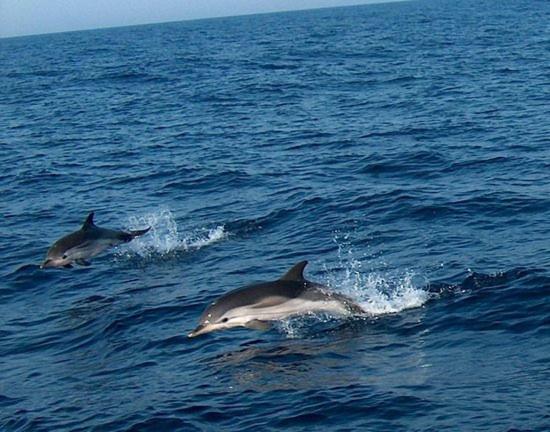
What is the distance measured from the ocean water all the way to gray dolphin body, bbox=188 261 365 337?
468mm

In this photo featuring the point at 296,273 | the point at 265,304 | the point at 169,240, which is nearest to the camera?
the point at 265,304

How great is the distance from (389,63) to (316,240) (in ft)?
125

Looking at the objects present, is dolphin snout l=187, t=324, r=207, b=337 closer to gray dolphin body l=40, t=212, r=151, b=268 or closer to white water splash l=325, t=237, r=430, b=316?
white water splash l=325, t=237, r=430, b=316

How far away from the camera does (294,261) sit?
18016mm

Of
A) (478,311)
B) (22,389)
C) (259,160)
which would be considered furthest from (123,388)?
(259,160)

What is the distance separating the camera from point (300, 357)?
42.9 feet

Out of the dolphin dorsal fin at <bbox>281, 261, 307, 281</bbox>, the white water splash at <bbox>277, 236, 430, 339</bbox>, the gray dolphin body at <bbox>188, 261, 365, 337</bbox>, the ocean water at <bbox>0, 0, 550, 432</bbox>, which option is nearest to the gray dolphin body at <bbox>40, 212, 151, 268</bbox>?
the ocean water at <bbox>0, 0, 550, 432</bbox>

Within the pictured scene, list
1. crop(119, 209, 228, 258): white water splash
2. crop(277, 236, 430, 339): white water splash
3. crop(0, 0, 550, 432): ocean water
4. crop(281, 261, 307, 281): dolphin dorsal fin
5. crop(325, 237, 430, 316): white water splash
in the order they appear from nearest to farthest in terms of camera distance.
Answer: crop(0, 0, 550, 432): ocean water < crop(281, 261, 307, 281): dolphin dorsal fin < crop(277, 236, 430, 339): white water splash < crop(325, 237, 430, 316): white water splash < crop(119, 209, 228, 258): white water splash

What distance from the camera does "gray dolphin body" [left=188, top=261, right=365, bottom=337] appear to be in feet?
43.7

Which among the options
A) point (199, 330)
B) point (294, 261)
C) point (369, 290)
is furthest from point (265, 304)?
point (294, 261)

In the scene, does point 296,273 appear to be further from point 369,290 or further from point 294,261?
point 294,261

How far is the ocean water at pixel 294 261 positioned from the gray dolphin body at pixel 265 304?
468 mm

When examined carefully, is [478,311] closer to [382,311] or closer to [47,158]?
[382,311]

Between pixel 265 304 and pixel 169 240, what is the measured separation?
288 inches
